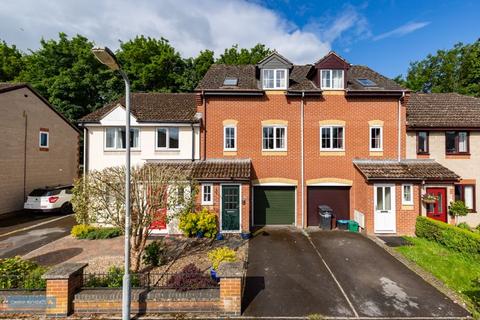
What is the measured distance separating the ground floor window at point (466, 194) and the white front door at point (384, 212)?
209 inches

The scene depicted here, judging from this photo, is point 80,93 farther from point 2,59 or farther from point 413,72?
point 413,72

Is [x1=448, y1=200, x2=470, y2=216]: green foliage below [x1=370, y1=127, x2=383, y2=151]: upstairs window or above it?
below

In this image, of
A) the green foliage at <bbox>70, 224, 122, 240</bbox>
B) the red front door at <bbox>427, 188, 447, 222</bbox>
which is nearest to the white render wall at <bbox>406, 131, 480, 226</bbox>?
the red front door at <bbox>427, 188, 447, 222</bbox>

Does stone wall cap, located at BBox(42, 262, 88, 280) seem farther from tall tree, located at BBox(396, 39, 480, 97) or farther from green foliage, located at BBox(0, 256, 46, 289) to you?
tall tree, located at BBox(396, 39, 480, 97)

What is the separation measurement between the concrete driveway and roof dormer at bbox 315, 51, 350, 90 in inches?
378

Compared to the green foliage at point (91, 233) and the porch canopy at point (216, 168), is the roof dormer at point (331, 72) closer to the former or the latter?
the porch canopy at point (216, 168)

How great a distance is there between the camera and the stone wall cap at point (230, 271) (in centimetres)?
626

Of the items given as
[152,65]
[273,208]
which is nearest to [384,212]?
[273,208]

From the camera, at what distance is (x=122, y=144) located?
49.3ft

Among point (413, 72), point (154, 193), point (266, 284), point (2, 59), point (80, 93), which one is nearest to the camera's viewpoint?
point (266, 284)

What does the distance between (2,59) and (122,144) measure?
3511cm

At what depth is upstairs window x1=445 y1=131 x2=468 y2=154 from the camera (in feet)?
48.6

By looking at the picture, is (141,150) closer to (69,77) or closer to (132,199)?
(132,199)

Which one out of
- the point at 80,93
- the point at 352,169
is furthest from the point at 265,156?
the point at 80,93
